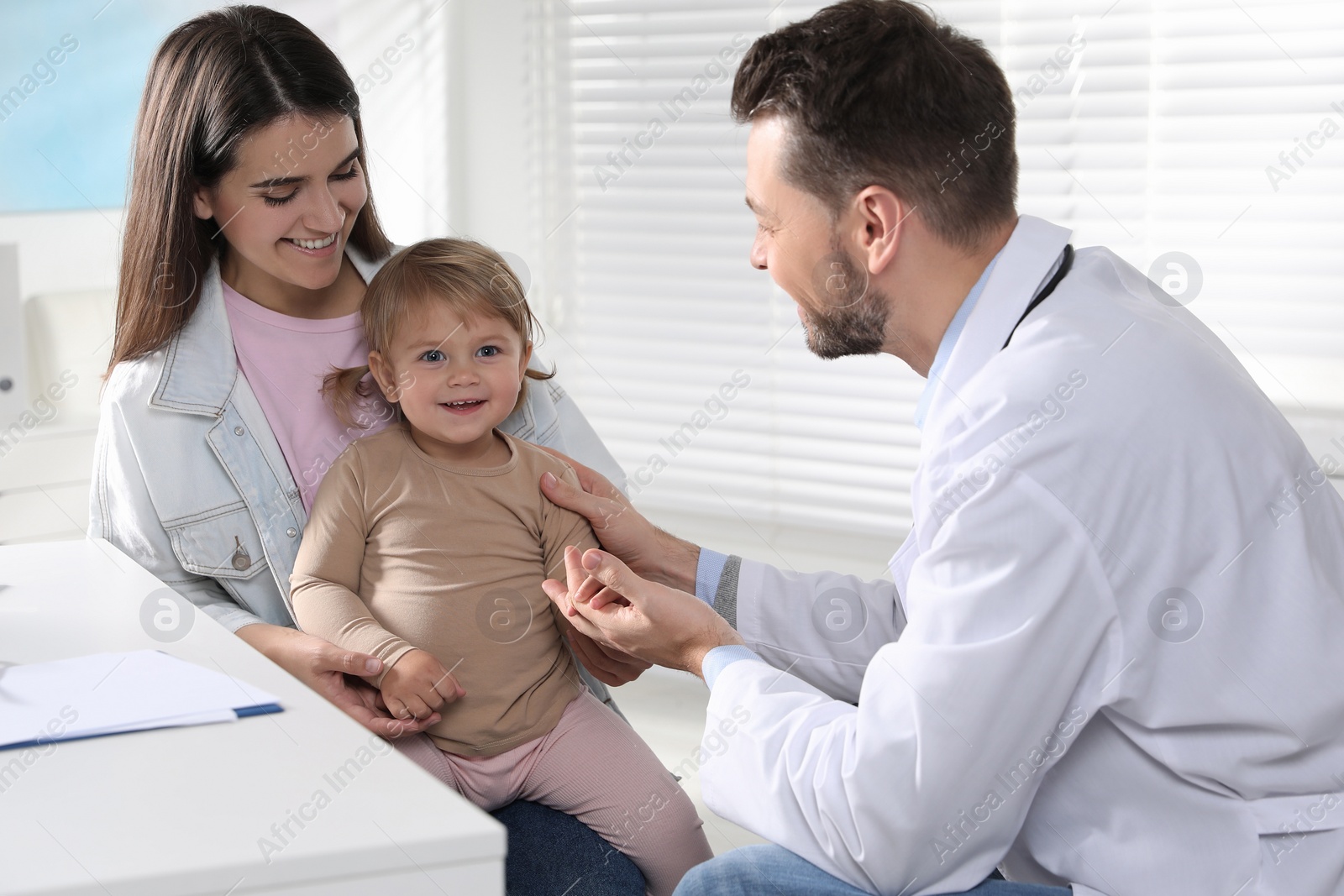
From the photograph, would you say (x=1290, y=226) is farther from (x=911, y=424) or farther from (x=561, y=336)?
(x=561, y=336)

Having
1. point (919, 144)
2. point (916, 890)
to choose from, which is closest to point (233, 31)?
point (919, 144)

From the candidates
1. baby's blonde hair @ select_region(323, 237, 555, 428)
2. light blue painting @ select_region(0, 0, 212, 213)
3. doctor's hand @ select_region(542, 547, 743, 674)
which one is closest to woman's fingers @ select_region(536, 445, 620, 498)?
baby's blonde hair @ select_region(323, 237, 555, 428)

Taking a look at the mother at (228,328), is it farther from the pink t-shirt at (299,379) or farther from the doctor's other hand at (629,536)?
the doctor's other hand at (629,536)

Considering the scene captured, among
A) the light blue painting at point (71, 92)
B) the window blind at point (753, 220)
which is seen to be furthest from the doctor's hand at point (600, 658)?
the light blue painting at point (71, 92)

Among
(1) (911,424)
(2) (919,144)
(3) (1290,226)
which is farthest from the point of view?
(1) (911,424)

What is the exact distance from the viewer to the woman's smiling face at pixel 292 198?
1.60 meters

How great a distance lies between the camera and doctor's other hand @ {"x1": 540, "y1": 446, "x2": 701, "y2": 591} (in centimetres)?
167

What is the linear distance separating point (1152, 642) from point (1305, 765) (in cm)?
19

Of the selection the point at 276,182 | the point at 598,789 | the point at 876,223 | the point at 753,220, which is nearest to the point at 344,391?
the point at 276,182

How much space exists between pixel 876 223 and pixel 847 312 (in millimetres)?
118

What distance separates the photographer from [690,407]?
123 inches

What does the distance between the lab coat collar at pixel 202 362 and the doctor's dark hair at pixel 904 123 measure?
808mm

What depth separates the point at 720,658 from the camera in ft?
4.39

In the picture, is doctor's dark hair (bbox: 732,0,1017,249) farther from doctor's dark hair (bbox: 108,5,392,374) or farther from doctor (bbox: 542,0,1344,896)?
doctor's dark hair (bbox: 108,5,392,374)
